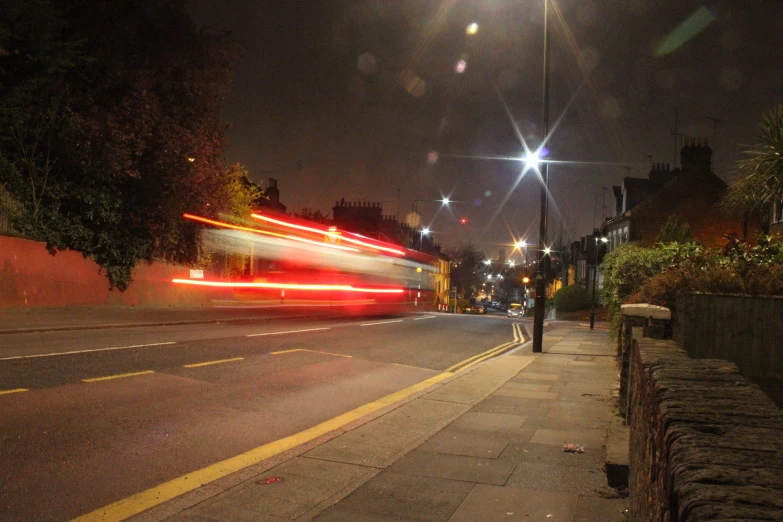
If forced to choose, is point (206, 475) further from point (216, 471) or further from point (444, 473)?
point (444, 473)

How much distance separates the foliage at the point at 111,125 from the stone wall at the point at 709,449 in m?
23.1

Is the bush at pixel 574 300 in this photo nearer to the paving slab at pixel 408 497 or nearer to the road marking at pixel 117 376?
the road marking at pixel 117 376

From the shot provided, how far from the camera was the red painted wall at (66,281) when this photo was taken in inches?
884

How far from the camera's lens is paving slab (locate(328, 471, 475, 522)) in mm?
5441

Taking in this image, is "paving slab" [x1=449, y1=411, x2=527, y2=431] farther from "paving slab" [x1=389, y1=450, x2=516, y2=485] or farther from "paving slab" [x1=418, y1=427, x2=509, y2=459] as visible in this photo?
"paving slab" [x1=389, y1=450, x2=516, y2=485]

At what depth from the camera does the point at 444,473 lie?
6590mm

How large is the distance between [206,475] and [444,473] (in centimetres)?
227

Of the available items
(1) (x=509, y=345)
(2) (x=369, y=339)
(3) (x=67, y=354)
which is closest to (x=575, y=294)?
(1) (x=509, y=345)

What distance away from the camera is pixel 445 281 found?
96.3m

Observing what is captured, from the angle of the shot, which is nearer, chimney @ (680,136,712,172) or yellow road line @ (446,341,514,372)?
yellow road line @ (446,341,514,372)

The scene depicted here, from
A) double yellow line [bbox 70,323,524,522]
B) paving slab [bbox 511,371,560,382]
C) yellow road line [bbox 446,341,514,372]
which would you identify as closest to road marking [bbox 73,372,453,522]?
double yellow line [bbox 70,323,524,522]

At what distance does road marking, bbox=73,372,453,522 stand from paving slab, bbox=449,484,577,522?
234cm

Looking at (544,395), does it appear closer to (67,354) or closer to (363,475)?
(363,475)

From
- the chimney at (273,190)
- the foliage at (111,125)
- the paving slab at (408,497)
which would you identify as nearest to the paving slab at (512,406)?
the paving slab at (408,497)
